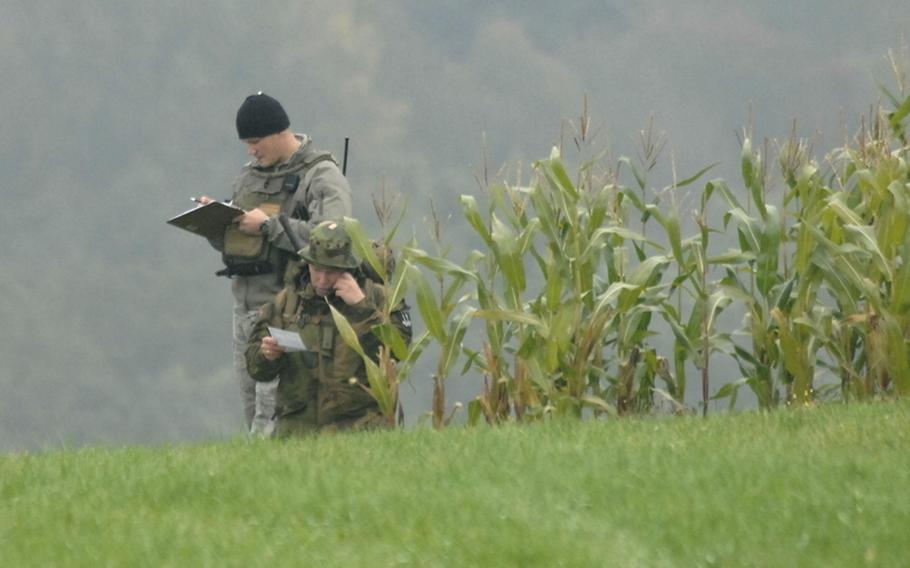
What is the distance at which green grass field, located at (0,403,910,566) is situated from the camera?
19.0ft

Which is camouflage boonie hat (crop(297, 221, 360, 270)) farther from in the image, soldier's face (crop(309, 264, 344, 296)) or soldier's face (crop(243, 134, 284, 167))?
soldier's face (crop(243, 134, 284, 167))

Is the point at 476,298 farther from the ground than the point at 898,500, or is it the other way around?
the point at 476,298

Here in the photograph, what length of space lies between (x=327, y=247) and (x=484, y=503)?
2.84 m

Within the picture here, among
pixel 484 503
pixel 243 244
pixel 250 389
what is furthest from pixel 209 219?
pixel 484 503

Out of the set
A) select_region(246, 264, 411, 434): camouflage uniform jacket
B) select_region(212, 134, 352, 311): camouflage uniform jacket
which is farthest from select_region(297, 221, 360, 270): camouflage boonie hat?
select_region(212, 134, 352, 311): camouflage uniform jacket

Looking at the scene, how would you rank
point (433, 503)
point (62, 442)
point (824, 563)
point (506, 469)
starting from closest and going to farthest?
point (824, 563), point (433, 503), point (506, 469), point (62, 442)

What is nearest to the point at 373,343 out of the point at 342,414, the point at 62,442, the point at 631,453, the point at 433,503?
the point at 342,414

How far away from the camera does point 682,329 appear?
10.2m

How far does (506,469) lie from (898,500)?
5.36ft

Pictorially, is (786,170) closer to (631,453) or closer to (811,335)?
(811,335)

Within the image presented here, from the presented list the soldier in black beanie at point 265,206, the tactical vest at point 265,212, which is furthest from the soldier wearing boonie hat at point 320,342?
the tactical vest at point 265,212

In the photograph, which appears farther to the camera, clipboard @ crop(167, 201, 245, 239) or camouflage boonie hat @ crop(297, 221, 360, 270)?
clipboard @ crop(167, 201, 245, 239)

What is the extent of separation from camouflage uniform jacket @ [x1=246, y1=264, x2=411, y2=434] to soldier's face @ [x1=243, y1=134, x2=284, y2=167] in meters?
1.21

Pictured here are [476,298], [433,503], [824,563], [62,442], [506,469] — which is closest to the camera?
[824,563]
